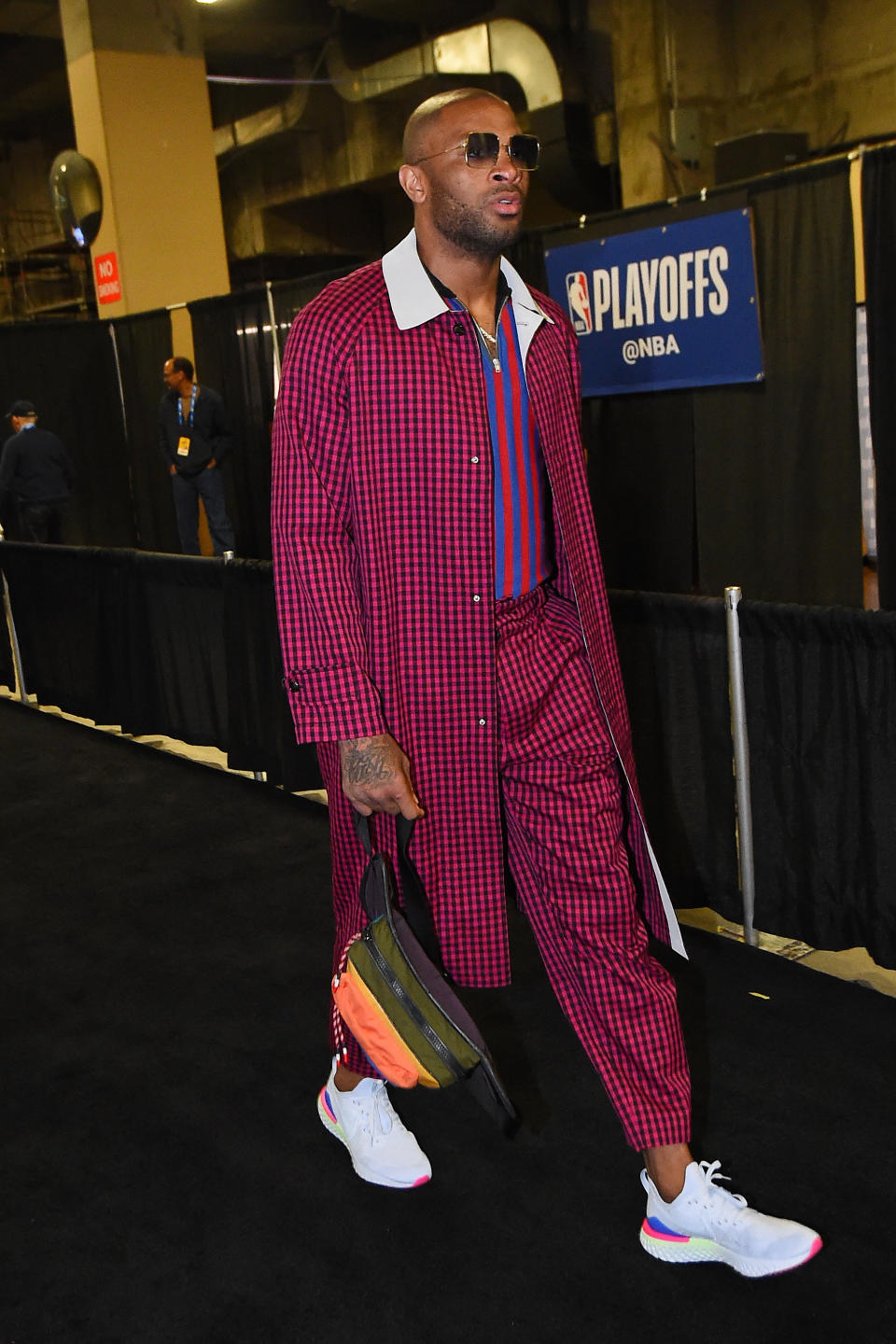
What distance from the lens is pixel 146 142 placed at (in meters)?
10.5

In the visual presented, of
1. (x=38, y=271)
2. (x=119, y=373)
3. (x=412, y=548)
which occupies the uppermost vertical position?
(x=38, y=271)

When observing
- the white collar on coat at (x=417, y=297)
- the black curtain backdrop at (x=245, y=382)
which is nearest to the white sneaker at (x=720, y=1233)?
the white collar on coat at (x=417, y=297)

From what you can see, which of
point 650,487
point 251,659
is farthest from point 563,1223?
point 650,487

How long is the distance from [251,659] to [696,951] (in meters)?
2.28

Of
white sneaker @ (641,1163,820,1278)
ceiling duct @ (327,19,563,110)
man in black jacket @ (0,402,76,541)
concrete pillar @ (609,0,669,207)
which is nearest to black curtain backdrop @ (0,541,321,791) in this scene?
white sneaker @ (641,1163,820,1278)

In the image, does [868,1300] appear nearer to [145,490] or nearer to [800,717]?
[800,717]

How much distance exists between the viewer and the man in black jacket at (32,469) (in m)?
9.75

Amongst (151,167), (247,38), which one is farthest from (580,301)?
(247,38)

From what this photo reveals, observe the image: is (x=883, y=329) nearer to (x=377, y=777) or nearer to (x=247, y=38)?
(x=377, y=777)

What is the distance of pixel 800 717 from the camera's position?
301 cm

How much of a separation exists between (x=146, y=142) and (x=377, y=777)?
1004 centimetres

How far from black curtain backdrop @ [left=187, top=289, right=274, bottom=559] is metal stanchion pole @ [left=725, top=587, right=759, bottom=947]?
6190 mm

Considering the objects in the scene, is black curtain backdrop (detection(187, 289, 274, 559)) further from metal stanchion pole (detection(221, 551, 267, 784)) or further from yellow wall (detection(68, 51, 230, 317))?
metal stanchion pole (detection(221, 551, 267, 784))

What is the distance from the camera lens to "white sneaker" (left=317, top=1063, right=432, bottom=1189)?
2.28m
